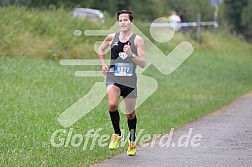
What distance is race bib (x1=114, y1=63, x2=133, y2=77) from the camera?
10.9 meters

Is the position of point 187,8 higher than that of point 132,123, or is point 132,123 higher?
point 132,123

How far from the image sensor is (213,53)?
3912 cm

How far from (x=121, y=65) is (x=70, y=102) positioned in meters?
6.02

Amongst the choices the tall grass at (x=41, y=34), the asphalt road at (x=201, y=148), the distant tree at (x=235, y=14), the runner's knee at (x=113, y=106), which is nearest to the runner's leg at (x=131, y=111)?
the runner's knee at (x=113, y=106)

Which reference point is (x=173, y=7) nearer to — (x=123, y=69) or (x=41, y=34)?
(x=41, y=34)

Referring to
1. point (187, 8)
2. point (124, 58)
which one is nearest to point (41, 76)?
point (124, 58)

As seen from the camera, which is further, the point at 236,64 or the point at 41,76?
the point at 236,64

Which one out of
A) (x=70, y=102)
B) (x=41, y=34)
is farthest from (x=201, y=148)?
(x=41, y=34)

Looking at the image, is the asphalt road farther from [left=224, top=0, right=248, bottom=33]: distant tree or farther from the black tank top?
[left=224, top=0, right=248, bottom=33]: distant tree

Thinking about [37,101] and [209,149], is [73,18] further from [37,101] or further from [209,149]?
[209,149]

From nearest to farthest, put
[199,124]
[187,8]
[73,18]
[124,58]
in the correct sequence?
[124,58] → [199,124] → [73,18] → [187,8]

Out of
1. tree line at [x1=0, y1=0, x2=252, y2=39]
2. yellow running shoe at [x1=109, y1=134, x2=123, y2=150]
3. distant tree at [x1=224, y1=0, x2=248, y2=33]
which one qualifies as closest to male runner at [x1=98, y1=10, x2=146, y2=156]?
yellow running shoe at [x1=109, y1=134, x2=123, y2=150]

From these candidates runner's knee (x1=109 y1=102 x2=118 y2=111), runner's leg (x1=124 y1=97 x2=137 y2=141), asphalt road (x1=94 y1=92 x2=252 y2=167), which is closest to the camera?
asphalt road (x1=94 y1=92 x2=252 y2=167)

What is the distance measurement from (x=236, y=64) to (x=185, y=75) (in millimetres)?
9286
